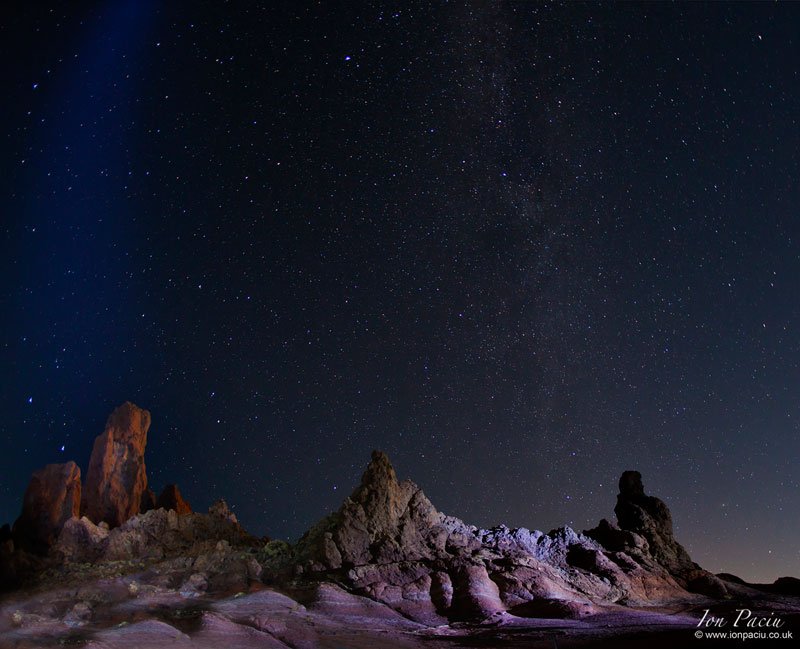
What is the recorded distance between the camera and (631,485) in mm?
47875

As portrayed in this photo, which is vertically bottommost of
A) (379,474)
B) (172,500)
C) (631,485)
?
(172,500)

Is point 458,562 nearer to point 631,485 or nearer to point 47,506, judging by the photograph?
point 631,485

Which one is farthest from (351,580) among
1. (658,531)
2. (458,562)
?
(658,531)

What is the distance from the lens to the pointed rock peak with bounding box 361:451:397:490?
38.3 meters

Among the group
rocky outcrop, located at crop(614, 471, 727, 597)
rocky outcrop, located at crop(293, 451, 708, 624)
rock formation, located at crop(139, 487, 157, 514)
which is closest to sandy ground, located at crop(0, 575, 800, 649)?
rocky outcrop, located at crop(293, 451, 708, 624)

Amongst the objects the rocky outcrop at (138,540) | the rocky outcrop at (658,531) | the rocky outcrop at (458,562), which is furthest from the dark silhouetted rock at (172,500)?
the rocky outcrop at (658,531)

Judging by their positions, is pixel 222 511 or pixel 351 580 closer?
pixel 351 580

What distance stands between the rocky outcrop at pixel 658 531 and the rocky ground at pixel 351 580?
4.6 inches

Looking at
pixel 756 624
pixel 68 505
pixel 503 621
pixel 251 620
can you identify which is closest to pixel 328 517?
pixel 251 620

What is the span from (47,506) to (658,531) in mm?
43494

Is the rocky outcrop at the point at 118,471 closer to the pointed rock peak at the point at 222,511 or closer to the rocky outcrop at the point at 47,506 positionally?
the rocky outcrop at the point at 47,506

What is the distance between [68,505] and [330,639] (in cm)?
2475

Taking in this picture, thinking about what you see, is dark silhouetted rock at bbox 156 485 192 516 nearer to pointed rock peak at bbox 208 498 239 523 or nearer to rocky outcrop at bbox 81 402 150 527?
rocky outcrop at bbox 81 402 150 527

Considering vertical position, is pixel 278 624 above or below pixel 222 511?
below
